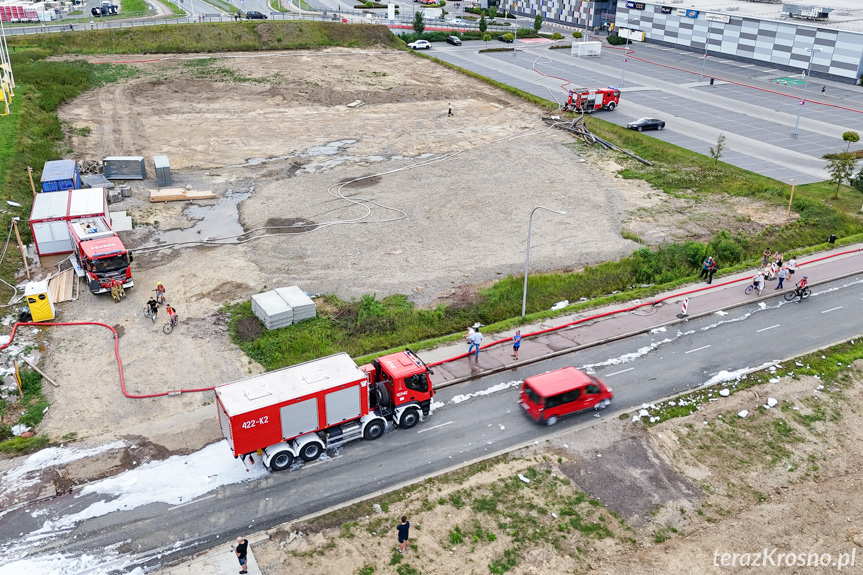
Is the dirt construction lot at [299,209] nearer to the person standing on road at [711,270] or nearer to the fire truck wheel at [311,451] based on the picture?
the fire truck wheel at [311,451]

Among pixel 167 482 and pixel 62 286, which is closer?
pixel 167 482

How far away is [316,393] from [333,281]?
14655 millimetres

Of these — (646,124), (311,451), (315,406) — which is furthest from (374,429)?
(646,124)

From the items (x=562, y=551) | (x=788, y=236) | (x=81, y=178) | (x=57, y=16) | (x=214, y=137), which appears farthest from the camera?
(x=57, y=16)

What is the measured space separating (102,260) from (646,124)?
51.1 m

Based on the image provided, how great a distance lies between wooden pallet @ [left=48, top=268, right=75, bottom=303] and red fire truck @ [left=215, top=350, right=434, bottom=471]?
16.5 meters

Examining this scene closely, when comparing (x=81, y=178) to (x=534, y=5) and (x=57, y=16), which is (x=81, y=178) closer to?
(x=57, y=16)

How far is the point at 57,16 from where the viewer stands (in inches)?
4370

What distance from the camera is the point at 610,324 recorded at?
33656 millimetres

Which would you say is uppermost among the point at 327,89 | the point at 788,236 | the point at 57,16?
the point at 57,16

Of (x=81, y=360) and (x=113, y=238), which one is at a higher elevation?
(x=113, y=238)

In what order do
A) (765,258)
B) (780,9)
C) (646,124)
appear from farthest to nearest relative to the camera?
(780,9), (646,124), (765,258)

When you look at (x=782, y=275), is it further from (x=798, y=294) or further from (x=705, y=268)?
(x=705, y=268)

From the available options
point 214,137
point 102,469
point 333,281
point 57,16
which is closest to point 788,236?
point 333,281
